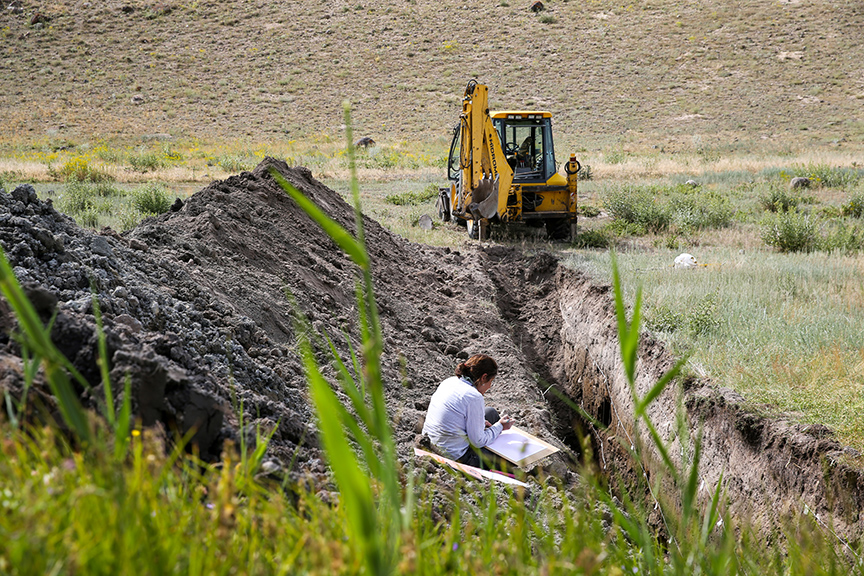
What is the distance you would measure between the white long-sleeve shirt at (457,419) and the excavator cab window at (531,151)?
9296 mm

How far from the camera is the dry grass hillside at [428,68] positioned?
1604 inches

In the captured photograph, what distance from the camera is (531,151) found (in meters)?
14.0

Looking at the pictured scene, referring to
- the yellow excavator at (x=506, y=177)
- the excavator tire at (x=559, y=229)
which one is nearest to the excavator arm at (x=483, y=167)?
the yellow excavator at (x=506, y=177)

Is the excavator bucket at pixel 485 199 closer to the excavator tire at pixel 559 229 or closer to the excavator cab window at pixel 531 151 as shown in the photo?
the excavator cab window at pixel 531 151

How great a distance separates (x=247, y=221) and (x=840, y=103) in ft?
145

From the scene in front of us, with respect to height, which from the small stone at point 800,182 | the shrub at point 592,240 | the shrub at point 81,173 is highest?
the shrub at point 81,173

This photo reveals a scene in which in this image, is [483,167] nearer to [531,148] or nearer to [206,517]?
[531,148]

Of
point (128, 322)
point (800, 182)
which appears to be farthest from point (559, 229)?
point (800, 182)

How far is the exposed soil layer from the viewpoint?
2.98m

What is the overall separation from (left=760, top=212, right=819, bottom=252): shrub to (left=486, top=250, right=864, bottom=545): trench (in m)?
4.88

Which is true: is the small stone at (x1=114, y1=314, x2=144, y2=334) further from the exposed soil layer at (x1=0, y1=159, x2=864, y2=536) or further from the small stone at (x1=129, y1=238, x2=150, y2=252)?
the small stone at (x1=129, y1=238, x2=150, y2=252)

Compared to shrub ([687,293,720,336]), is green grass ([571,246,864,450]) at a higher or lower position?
lower

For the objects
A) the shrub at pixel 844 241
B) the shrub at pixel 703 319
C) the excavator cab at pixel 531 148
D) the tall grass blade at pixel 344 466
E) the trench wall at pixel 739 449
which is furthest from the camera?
the excavator cab at pixel 531 148

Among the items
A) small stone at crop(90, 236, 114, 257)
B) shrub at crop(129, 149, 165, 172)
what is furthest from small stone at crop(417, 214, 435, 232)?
shrub at crop(129, 149, 165, 172)
